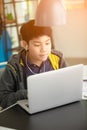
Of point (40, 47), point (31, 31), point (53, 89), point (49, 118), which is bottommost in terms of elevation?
point (49, 118)

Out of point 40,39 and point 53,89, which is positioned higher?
point 40,39

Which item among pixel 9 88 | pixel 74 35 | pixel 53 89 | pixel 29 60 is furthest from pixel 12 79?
pixel 74 35

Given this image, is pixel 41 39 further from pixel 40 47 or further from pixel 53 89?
pixel 53 89

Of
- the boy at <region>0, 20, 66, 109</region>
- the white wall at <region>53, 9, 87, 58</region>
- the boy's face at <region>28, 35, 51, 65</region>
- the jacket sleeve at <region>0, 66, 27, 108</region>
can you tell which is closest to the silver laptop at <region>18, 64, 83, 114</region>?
the jacket sleeve at <region>0, 66, 27, 108</region>

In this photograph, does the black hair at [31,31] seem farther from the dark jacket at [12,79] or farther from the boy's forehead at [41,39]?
the dark jacket at [12,79]

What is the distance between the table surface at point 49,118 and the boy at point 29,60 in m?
0.30

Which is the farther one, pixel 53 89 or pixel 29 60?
pixel 29 60

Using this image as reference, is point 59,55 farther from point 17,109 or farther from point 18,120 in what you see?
point 18,120

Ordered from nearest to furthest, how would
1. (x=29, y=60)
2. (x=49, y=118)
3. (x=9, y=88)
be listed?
(x=49, y=118), (x=9, y=88), (x=29, y=60)

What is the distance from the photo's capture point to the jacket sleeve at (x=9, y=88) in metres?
1.43

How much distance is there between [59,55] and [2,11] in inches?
61.9

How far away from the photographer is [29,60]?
169 cm

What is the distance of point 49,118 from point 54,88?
143 millimetres

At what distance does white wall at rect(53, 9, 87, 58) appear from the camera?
9.57 feet
